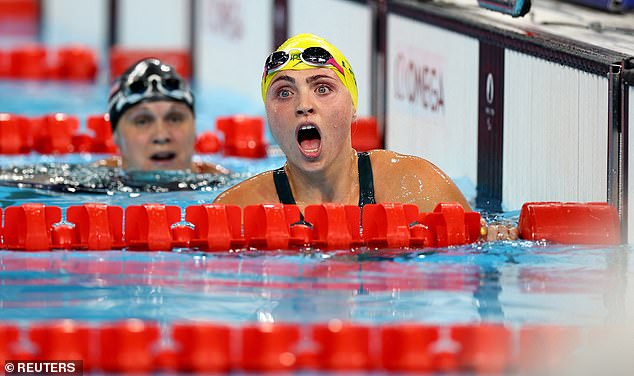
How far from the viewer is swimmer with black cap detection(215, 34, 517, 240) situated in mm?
4707

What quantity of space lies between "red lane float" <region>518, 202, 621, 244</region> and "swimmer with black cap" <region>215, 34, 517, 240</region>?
12cm

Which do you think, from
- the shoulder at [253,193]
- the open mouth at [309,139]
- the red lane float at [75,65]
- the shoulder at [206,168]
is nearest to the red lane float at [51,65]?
the red lane float at [75,65]

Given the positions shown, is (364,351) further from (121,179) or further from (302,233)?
(121,179)

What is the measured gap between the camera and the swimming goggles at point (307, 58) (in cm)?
477

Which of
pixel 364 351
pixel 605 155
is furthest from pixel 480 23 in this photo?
pixel 364 351

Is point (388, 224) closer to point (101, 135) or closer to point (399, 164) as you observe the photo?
point (399, 164)

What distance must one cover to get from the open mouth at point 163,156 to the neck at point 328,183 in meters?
1.67

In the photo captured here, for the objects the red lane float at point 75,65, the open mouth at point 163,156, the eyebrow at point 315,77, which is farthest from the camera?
the red lane float at point 75,65

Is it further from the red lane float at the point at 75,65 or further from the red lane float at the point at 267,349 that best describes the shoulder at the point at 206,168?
the red lane float at the point at 75,65

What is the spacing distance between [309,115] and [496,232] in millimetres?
794


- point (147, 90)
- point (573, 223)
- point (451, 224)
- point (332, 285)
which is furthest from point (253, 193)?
point (147, 90)

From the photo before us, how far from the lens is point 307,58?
4.77 m

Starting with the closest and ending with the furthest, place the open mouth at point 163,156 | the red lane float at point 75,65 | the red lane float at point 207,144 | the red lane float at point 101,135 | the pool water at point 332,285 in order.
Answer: the pool water at point 332,285 → the open mouth at point 163,156 → the red lane float at point 101,135 → the red lane float at point 207,144 → the red lane float at point 75,65

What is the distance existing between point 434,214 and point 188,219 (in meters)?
0.88
